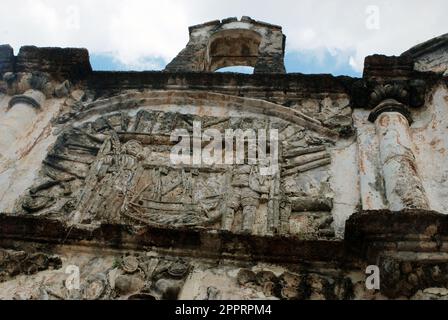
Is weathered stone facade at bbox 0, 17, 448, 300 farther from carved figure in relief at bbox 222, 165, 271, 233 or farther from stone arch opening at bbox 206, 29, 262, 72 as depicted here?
stone arch opening at bbox 206, 29, 262, 72

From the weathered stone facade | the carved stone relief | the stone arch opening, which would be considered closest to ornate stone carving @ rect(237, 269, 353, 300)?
the weathered stone facade

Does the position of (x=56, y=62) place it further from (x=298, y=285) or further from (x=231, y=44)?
(x=298, y=285)

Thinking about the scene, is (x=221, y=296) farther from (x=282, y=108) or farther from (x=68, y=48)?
(x=68, y=48)

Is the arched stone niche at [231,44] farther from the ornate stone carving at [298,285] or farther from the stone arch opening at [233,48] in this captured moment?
the ornate stone carving at [298,285]

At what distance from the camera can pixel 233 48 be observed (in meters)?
9.47

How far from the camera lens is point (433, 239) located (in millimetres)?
4297

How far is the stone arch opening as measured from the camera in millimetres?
9258

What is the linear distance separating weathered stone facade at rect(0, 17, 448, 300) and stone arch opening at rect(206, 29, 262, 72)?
1253 mm

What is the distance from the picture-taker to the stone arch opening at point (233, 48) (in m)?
9.26

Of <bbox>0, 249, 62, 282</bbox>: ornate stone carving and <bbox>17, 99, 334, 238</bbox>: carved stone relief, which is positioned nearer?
<bbox>0, 249, 62, 282</bbox>: ornate stone carving

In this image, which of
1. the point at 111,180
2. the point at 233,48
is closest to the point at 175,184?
the point at 111,180

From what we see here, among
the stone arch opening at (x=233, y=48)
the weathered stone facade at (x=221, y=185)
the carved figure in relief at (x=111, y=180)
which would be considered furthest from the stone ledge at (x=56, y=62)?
the stone arch opening at (x=233, y=48)

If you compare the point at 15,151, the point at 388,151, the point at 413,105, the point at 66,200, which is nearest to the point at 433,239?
the point at 388,151
